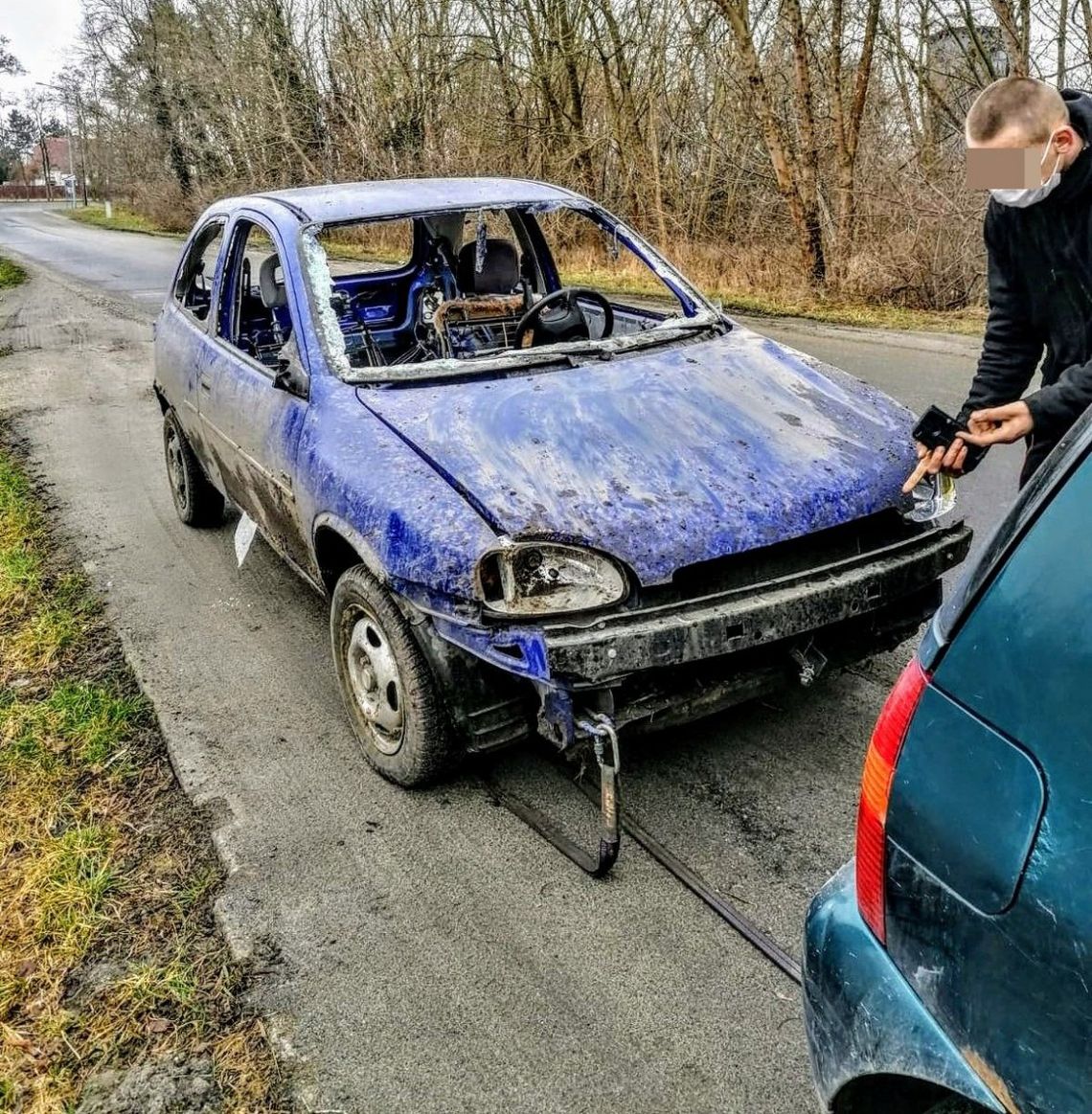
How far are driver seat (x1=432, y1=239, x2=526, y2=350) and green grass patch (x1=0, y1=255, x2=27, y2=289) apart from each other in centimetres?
1718

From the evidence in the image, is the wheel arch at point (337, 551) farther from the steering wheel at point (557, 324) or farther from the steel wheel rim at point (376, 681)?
the steering wheel at point (557, 324)

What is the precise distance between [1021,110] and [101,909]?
3.46 m

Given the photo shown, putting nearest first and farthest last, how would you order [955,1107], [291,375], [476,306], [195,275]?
[955,1107] → [291,375] → [476,306] → [195,275]

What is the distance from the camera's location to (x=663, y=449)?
3268mm

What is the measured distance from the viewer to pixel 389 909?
290 cm

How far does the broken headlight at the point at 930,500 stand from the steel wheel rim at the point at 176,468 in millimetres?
4067

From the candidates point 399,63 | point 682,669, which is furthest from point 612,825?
point 399,63

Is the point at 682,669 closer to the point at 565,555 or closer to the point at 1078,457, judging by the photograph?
the point at 565,555

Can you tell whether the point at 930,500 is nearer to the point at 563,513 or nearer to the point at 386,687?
the point at 563,513

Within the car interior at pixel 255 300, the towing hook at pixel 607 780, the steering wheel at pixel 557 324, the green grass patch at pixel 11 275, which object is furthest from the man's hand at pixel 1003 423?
the green grass patch at pixel 11 275

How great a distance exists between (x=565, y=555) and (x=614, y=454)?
50 cm

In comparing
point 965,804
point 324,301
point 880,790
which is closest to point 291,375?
point 324,301

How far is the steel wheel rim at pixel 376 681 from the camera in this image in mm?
3334

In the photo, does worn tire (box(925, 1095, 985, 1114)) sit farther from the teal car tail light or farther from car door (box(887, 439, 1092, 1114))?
the teal car tail light
